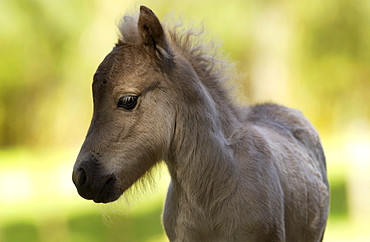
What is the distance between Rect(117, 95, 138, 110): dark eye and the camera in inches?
125

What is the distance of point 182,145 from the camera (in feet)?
11.1

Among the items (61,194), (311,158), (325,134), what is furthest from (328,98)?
(311,158)

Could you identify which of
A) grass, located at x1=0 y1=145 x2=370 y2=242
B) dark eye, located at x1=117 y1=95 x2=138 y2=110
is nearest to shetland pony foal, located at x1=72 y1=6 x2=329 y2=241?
dark eye, located at x1=117 y1=95 x2=138 y2=110

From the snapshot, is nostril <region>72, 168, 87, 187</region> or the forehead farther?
the forehead

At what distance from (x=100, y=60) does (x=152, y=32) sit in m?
10.8

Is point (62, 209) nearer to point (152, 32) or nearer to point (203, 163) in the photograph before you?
point (203, 163)

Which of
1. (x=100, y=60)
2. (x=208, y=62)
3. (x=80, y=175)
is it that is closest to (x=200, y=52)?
(x=208, y=62)

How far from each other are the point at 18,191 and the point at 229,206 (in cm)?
1850

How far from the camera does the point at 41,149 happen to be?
23.1 metres

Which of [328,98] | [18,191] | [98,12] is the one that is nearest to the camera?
[98,12]

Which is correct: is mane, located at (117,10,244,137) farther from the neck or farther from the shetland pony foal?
the neck

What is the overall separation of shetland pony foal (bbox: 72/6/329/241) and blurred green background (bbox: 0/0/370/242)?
20.3 feet

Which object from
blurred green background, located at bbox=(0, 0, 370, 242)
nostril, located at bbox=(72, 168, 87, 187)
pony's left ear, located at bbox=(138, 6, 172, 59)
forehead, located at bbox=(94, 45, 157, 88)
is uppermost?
blurred green background, located at bbox=(0, 0, 370, 242)

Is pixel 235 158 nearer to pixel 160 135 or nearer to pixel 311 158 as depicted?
pixel 160 135
